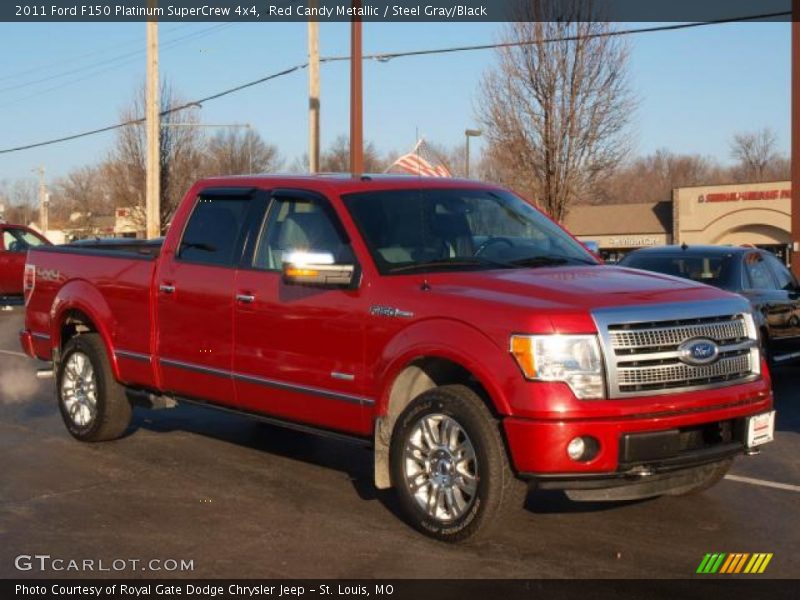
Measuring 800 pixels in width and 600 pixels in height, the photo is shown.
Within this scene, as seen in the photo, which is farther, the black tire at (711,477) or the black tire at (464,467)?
the black tire at (711,477)

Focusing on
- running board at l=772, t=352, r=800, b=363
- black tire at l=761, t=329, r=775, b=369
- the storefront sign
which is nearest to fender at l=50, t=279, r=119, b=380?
black tire at l=761, t=329, r=775, b=369

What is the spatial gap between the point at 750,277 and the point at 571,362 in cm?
658

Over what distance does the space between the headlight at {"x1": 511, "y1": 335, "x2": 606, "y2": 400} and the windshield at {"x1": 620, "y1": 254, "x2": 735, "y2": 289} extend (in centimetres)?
604

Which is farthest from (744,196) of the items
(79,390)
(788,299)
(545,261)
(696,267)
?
(545,261)

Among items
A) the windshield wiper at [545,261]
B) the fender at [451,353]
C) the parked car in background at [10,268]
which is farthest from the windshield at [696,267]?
the parked car in background at [10,268]

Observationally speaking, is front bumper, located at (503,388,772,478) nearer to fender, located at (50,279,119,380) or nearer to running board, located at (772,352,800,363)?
fender, located at (50,279,119,380)

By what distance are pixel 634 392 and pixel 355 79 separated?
1514 cm

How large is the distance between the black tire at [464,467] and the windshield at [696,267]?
19.2 feet

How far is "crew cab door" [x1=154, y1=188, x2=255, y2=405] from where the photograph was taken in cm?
696

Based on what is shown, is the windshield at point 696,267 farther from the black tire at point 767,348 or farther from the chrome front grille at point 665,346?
the chrome front grille at point 665,346

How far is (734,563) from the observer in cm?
526

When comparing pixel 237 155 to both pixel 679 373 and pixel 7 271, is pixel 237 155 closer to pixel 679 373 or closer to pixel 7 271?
pixel 7 271

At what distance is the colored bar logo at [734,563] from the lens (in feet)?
16.9
